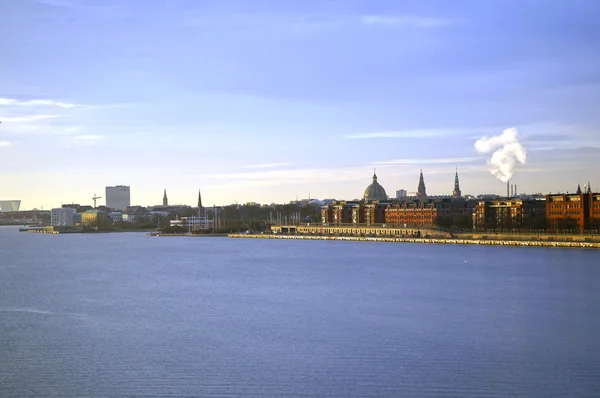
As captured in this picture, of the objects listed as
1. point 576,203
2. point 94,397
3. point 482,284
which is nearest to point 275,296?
point 482,284

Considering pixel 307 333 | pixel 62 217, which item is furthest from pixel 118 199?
pixel 307 333

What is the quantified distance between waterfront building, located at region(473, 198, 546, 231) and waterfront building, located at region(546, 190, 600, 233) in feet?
3.61

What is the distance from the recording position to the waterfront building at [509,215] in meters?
48.9

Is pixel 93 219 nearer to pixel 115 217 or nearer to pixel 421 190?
pixel 115 217

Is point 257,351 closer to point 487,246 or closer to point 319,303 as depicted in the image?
point 319,303

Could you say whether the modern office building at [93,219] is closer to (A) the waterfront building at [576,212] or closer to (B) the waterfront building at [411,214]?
(B) the waterfront building at [411,214]

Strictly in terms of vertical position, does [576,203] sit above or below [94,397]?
above

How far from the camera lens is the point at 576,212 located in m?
45.1

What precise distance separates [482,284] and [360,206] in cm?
4630

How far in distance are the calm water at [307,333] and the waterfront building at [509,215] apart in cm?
2177

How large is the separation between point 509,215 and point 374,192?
35.3 meters

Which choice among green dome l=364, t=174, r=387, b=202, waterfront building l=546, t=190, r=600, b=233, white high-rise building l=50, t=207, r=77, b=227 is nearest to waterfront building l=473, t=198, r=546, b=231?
waterfront building l=546, t=190, r=600, b=233

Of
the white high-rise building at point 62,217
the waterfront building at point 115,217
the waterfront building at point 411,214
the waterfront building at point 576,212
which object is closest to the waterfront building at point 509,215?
the waterfront building at point 576,212

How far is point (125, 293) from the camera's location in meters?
21.8
